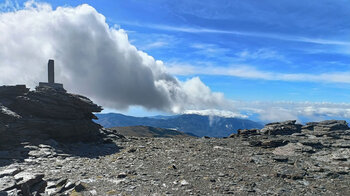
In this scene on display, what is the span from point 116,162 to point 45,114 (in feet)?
59.2

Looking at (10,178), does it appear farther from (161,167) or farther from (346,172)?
(346,172)

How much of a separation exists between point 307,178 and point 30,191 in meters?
22.7

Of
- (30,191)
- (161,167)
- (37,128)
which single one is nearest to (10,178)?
(30,191)

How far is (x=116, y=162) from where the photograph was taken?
26453mm

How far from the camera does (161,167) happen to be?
2438cm

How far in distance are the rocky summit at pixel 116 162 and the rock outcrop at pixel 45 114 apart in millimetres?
123

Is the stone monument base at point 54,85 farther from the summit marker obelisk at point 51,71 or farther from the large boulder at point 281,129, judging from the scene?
the large boulder at point 281,129

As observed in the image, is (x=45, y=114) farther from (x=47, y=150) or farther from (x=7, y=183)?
(x=7, y=183)

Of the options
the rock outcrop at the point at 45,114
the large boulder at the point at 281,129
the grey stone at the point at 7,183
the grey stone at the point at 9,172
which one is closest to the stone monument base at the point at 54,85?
the rock outcrop at the point at 45,114

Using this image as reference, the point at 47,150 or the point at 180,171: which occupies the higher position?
the point at 47,150

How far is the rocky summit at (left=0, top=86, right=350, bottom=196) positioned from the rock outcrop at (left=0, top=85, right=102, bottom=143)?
12 centimetres

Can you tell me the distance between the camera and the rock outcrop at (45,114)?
107ft

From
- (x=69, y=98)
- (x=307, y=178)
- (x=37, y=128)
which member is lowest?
(x=307, y=178)

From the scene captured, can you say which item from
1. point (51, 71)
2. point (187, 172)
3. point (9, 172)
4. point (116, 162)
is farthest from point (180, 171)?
point (51, 71)
